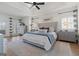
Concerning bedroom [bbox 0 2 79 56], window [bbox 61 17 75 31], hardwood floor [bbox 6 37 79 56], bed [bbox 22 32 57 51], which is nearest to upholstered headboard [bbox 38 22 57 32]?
bedroom [bbox 0 2 79 56]

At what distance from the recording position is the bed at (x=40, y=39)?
308 cm

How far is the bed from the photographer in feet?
10.1

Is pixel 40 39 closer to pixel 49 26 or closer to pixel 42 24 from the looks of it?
pixel 42 24

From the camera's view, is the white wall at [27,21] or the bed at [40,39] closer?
the bed at [40,39]

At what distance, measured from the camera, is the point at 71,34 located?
14.3ft

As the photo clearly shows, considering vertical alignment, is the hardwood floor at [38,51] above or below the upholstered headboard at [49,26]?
below

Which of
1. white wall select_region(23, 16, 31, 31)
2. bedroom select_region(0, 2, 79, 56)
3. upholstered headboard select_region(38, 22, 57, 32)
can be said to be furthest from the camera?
upholstered headboard select_region(38, 22, 57, 32)

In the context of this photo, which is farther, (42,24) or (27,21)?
(42,24)

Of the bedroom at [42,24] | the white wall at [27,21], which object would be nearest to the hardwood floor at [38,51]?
the bedroom at [42,24]

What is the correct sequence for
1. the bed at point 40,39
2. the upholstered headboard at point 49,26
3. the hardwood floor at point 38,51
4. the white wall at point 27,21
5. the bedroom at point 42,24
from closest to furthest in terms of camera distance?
the hardwood floor at point 38,51 → the bed at point 40,39 → the bedroom at point 42,24 → the white wall at point 27,21 → the upholstered headboard at point 49,26

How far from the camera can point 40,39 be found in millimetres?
3258

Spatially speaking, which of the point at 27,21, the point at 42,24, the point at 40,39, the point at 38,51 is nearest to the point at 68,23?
the point at 42,24

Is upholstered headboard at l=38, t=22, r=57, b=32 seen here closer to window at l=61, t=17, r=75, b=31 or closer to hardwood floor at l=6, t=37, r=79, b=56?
window at l=61, t=17, r=75, b=31

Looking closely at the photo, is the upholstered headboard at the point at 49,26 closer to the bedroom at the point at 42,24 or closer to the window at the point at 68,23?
the bedroom at the point at 42,24
